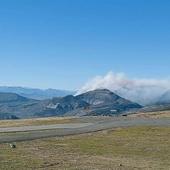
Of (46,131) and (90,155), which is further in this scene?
(46,131)

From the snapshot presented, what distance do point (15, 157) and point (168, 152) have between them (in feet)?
55.4

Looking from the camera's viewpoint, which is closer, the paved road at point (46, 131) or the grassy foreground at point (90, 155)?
the grassy foreground at point (90, 155)

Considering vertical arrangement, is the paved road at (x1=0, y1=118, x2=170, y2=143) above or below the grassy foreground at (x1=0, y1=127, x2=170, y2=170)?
above

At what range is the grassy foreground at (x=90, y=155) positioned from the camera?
1457 inches

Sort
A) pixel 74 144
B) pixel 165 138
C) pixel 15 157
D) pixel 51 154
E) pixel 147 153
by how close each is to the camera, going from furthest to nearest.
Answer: pixel 165 138 < pixel 74 144 < pixel 147 153 < pixel 51 154 < pixel 15 157

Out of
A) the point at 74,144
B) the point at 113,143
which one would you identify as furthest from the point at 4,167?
the point at 113,143

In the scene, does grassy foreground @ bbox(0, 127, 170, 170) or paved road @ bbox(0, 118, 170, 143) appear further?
paved road @ bbox(0, 118, 170, 143)

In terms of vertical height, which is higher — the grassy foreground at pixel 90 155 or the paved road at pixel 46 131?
the paved road at pixel 46 131

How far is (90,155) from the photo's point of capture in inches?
1774

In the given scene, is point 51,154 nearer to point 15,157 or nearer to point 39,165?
point 15,157

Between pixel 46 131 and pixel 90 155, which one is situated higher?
pixel 46 131

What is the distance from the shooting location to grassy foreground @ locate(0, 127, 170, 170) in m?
37.0

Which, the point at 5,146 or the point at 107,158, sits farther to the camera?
the point at 5,146

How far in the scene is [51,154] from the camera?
45062 millimetres
